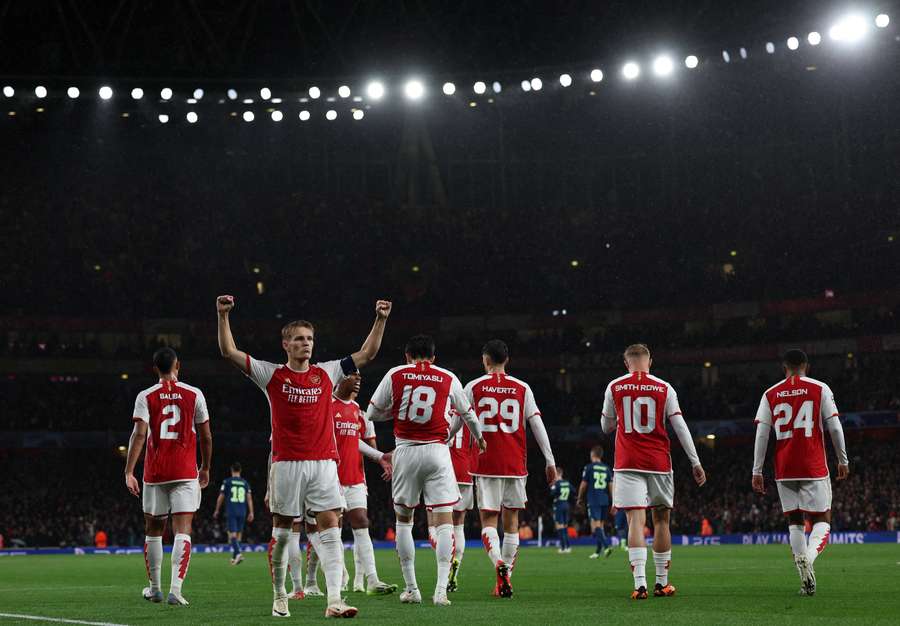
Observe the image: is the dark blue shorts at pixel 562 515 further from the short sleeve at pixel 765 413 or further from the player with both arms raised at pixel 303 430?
the player with both arms raised at pixel 303 430

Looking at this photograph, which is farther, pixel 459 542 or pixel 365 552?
pixel 459 542

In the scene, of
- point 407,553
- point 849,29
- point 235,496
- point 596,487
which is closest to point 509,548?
point 407,553

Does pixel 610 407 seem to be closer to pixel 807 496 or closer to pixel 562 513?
pixel 807 496

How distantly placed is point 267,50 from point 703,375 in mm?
30429

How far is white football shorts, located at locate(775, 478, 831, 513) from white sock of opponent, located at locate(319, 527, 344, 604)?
17.1ft

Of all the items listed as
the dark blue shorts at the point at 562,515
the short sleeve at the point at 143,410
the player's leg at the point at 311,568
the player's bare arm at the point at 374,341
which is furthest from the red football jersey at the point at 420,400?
the dark blue shorts at the point at 562,515

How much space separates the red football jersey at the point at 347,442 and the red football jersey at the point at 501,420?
145 centimetres

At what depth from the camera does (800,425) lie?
12742 millimetres

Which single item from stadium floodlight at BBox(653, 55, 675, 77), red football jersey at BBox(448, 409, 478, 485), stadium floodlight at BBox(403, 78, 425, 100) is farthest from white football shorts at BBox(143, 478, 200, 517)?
stadium floodlight at BBox(403, 78, 425, 100)

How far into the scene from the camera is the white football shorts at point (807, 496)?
12516 mm

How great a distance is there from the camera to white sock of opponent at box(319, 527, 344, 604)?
31.8 feet

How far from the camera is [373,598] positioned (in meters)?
12.8

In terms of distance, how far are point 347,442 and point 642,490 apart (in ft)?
12.0

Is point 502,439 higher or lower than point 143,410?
lower
